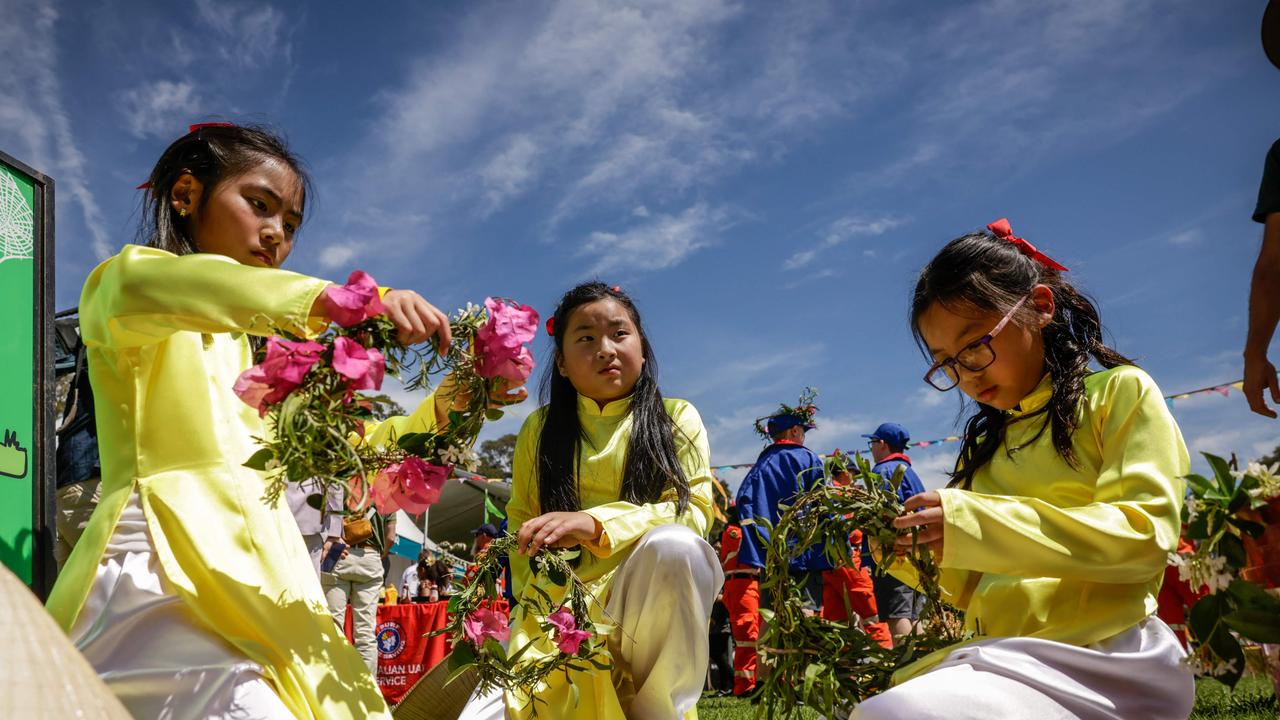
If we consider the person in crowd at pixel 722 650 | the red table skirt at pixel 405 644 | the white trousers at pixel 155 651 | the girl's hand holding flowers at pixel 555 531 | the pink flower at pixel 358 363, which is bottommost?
the person in crowd at pixel 722 650

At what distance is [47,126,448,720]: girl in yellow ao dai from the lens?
1.96 meters

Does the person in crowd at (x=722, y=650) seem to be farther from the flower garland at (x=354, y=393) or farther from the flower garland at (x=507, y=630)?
the flower garland at (x=354, y=393)

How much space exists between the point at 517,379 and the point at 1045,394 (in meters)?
1.49

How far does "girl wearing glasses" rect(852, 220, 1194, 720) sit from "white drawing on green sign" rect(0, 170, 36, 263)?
9.31 feet

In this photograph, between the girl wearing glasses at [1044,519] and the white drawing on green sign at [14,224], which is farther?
the white drawing on green sign at [14,224]

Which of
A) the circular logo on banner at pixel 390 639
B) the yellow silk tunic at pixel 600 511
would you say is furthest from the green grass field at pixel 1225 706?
the circular logo on banner at pixel 390 639

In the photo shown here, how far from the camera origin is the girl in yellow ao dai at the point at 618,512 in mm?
2922

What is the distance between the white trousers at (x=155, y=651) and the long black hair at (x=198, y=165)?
0.89 m

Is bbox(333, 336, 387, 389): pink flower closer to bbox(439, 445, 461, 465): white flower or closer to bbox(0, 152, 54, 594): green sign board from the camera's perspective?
bbox(439, 445, 461, 465): white flower

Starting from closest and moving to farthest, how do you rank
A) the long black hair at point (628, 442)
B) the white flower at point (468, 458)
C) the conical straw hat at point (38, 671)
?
the conical straw hat at point (38, 671) → the white flower at point (468, 458) → the long black hair at point (628, 442)

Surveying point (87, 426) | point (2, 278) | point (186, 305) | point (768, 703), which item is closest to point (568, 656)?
point (768, 703)

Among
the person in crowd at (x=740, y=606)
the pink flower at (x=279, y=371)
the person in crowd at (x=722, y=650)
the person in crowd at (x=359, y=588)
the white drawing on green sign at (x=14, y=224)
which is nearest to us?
the pink flower at (x=279, y=371)

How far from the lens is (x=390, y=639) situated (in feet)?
30.6

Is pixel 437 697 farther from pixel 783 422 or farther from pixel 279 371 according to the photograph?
pixel 783 422
